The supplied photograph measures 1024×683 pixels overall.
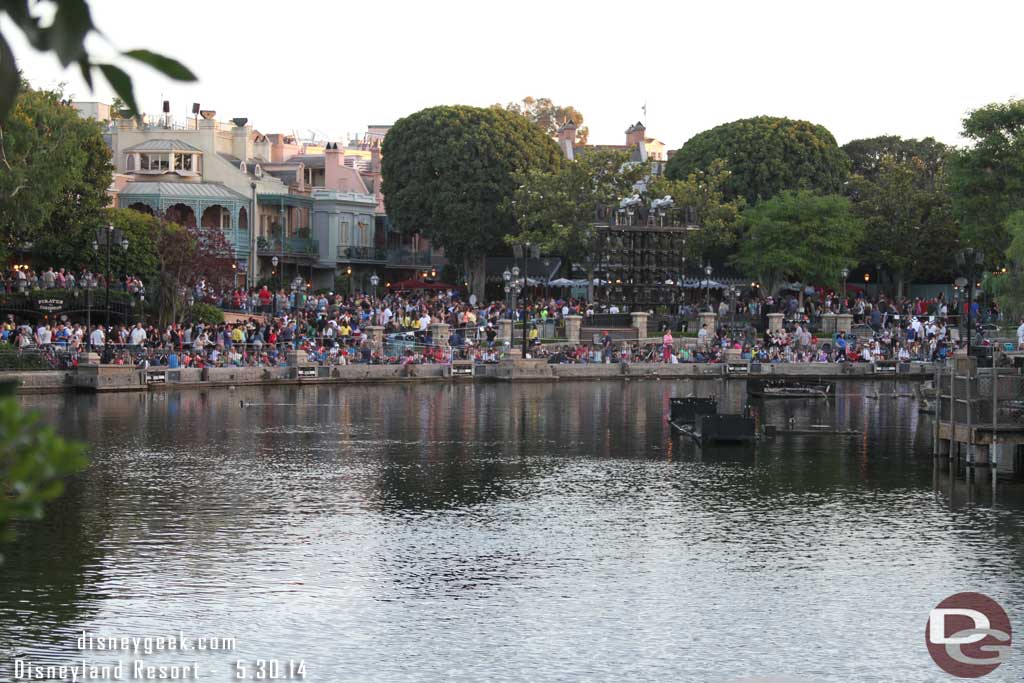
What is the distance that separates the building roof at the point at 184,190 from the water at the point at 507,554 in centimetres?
3958

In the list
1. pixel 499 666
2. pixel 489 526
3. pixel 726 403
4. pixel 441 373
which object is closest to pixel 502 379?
pixel 441 373

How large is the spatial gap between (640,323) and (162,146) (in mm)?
31166

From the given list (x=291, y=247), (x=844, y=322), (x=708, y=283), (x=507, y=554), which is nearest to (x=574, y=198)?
(x=708, y=283)

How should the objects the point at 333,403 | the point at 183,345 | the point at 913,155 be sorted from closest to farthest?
1. the point at 333,403
2. the point at 183,345
3. the point at 913,155

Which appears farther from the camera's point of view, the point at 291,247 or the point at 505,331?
the point at 291,247

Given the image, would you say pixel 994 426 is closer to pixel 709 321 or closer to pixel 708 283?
pixel 709 321

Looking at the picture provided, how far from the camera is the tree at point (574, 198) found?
76.6 meters

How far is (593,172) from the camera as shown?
255ft

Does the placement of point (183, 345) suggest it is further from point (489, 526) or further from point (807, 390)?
point (489, 526)

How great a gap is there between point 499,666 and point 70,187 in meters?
48.6

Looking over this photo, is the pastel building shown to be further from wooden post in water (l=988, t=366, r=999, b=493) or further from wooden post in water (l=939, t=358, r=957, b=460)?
wooden post in water (l=988, t=366, r=999, b=493)

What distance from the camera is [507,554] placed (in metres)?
22.9

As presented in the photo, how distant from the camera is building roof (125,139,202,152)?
8038 centimetres

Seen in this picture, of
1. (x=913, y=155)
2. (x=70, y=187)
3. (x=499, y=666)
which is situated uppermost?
(x=913, y=155)
